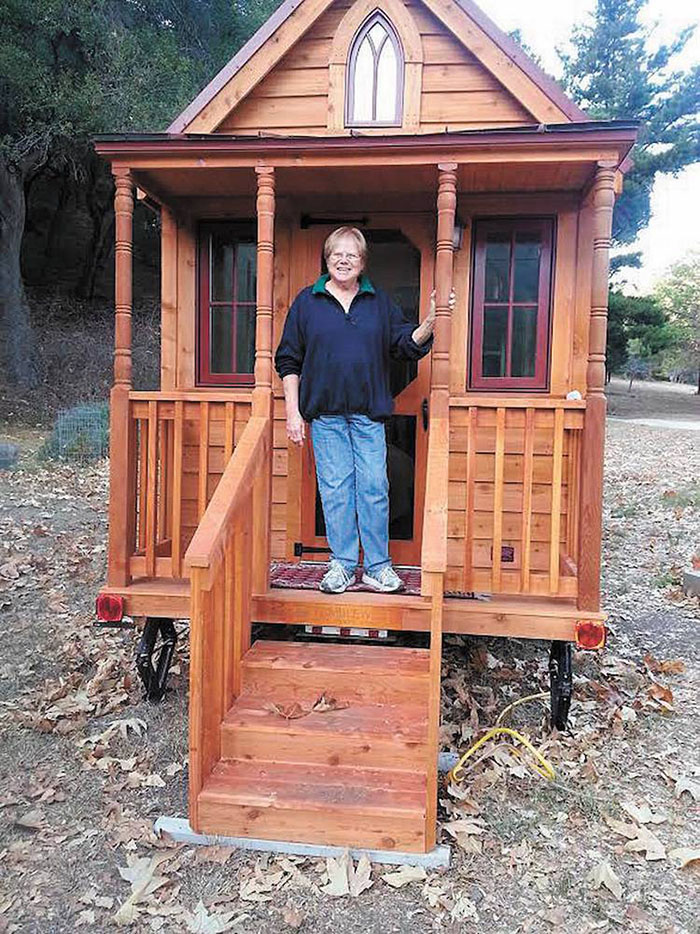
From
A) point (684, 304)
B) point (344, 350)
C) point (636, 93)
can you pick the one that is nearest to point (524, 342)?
point (344, 350)

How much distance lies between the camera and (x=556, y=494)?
12.5 ft

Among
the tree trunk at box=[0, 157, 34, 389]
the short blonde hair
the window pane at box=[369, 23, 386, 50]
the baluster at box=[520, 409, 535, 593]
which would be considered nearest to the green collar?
the short blonde hair

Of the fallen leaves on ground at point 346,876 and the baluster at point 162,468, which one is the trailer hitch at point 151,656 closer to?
the baluster at point 162,468

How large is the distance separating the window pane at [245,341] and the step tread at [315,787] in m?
2.57

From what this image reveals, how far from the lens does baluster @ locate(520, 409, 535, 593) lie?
3818mm

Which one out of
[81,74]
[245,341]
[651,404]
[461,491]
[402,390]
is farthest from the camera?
[651,404]

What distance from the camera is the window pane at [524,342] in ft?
15.3

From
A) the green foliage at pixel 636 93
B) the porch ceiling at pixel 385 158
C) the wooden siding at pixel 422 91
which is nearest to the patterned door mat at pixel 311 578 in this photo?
the porch ceiling at pixel 385 158

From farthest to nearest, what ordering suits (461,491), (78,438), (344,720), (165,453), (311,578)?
(78,438)
(461,491)
(311,578)
(165,453)
(344,720)

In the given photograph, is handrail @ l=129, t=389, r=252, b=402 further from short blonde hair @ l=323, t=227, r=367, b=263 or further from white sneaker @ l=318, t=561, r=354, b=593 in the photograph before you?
white sneaker @ l=318, t=561, r=354, b=593

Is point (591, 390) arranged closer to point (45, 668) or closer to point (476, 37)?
point (476, 37)

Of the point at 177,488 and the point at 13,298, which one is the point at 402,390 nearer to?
the point at 177,488

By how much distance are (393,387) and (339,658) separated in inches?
72.9

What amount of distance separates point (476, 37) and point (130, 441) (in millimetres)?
3034
